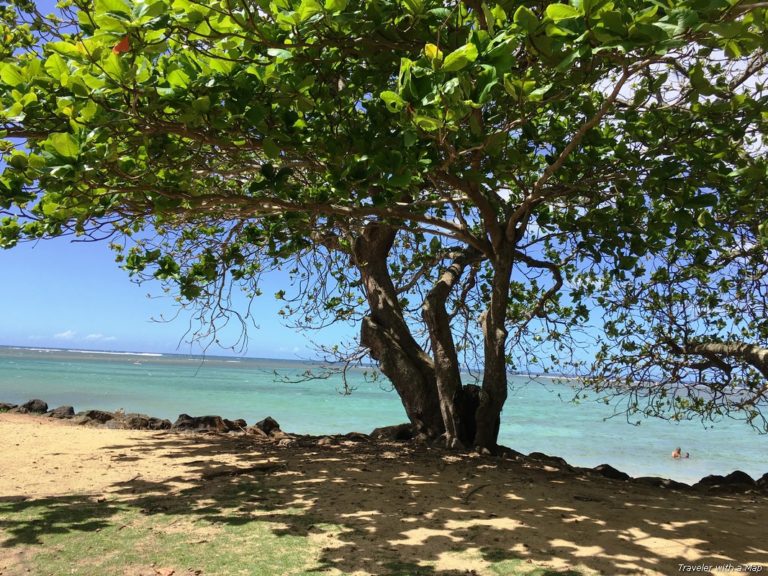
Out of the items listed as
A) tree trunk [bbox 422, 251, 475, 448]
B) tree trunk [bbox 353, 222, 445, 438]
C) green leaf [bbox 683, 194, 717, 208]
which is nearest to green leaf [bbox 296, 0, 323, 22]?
green leaf [bbox 683, 194, 717, 208]

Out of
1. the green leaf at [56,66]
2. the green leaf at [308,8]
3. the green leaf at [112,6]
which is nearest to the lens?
the green leaf at [112,6]

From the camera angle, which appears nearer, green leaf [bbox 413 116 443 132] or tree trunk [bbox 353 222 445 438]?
green leaf [bbox 413 116 443 132]

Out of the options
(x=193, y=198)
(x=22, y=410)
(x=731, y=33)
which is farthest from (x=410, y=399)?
(x=22, y=410)

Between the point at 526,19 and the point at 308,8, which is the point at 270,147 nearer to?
the point at 308,8

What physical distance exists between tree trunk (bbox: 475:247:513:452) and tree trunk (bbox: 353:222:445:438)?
37.0 inches

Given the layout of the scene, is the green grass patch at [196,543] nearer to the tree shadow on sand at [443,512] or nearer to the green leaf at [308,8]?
the tree shadow on sand at [443,512]

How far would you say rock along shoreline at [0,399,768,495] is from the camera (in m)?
6.94

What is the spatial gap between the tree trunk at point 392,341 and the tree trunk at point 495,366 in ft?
3.08

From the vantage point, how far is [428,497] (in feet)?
16.2

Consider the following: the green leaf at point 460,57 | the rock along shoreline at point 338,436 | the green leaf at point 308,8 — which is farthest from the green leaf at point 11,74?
the rock along shoreline at point 338,436

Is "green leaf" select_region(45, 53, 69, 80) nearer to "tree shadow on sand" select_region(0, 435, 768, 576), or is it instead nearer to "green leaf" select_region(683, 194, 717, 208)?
"tree shadow on sand" select_region(0, 435, 768, 576)

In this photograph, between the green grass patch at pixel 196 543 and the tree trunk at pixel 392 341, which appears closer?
the green grass patch at pixel 196 543

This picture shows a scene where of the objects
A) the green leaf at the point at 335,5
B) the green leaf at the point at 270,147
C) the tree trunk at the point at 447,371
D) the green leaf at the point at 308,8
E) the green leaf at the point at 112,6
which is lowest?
the tree trunk at the point at 447,371

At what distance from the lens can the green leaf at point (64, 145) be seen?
3205 mm
